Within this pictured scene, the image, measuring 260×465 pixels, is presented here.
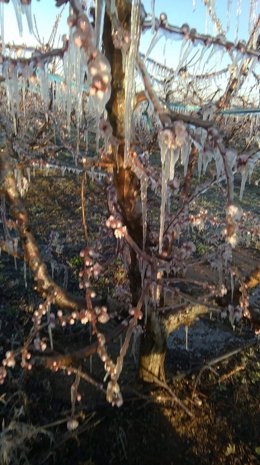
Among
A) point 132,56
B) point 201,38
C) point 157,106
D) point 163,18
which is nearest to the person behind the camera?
point 132,56

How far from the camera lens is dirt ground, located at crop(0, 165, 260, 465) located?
2.96 meters

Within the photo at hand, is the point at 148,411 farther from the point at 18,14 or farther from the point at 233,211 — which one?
the point at 18,14

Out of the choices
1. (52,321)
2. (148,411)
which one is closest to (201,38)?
(52,321)

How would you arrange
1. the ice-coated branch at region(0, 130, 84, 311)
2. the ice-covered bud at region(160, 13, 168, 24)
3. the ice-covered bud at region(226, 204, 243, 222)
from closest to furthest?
the ice-covered bud at region(226, 204, 243, 222)
the ice-covered bud at region(160, 13, 168, 24)
the ice-coated branch at region(0, 130, 84, 311)

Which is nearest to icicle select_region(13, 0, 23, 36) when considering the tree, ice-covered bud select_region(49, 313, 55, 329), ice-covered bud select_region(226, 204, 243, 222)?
the tree

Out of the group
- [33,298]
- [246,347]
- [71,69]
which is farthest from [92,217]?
[71,69]

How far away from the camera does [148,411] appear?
3.33 meters

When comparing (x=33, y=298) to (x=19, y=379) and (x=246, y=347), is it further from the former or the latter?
(x=246, y=347)

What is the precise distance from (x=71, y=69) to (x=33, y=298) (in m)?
4.09

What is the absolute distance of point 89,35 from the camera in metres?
1.25

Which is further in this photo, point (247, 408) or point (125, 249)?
point (247, 408)

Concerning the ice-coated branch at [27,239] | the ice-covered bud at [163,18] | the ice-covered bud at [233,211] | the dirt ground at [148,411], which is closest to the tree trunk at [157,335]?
the dirt ground at [148,411]

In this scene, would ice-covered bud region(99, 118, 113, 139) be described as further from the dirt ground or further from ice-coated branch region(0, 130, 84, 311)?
the dirt ground

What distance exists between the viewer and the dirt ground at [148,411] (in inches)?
117
